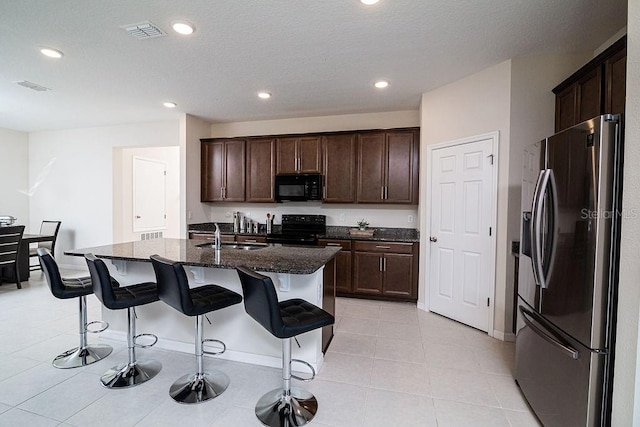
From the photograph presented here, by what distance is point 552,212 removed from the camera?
68.4 inches

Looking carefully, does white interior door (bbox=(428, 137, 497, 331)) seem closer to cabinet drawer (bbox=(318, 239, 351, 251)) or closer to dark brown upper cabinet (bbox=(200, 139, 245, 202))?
cabinet drawer (bbox=(318, 239, 351, 251))

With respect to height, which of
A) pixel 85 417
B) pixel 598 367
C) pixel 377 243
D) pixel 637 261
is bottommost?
pixel 85 417

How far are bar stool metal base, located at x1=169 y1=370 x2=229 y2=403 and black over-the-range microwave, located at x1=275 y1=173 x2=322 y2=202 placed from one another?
111 inches

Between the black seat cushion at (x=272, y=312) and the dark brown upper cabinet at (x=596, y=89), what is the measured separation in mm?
2404

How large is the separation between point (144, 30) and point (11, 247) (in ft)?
13.4

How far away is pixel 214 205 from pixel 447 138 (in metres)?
3.99

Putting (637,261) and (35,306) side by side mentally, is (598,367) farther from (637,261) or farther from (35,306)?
(35,306)

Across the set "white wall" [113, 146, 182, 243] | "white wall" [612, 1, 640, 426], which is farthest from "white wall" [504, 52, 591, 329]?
"white wall" [113, 146, 182, 243]

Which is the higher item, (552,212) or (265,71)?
(265,71)

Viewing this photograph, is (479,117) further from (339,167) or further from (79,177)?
(79,177)

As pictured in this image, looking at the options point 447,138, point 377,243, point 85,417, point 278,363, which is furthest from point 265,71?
point 85,417

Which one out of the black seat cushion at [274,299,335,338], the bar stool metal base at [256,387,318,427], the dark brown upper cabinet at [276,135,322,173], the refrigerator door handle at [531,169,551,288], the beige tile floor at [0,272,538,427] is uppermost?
the dark brown upper cabinet at [276,135,322,173]

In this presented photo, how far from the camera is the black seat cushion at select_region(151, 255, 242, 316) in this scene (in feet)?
6.26

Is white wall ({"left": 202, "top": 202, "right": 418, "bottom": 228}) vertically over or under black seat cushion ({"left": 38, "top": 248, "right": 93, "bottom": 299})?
over
